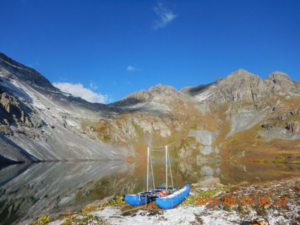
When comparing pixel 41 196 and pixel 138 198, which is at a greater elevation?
pixel 138 198

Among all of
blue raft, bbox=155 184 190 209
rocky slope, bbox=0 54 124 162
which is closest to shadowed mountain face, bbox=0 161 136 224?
blue raft, bbox=155 184 190 209

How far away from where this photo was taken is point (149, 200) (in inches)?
1167

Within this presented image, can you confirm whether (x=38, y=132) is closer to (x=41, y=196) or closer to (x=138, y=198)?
(x=41, y=196)

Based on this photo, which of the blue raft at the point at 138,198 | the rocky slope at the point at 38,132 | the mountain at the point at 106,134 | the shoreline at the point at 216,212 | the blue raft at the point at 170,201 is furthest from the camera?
the mountain at the point at 106,134

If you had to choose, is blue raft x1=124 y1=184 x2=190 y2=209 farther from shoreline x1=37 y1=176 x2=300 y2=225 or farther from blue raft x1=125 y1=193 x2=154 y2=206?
shoreline x1=37 y1=176 x2=300 y2=225

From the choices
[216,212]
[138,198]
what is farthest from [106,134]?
[216,212]

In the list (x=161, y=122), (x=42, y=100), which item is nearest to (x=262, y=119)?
(x=161, y=122)

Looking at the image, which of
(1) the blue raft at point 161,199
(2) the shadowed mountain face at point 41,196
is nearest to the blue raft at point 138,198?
(1) the blue raft at point 161,199

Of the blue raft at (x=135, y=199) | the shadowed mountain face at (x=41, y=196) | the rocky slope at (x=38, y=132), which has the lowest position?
the shadowed mountain face at (x=41, y=196)

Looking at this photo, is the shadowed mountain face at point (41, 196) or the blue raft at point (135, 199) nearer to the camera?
the shadowed mountain face at point (41, 196)

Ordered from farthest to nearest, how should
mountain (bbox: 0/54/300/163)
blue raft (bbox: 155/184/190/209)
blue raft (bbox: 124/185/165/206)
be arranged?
mountain (bbox: 0/54/300/163), blue raft (bbox: 124/185/165/206), blue raft (bbox: 155/184/190/209)

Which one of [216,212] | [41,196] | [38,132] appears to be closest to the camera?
[216,212]

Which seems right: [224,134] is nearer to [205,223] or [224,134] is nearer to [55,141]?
[55,141]

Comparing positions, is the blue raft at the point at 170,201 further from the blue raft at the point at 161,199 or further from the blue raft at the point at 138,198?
the blue raft at the point at 138,198
